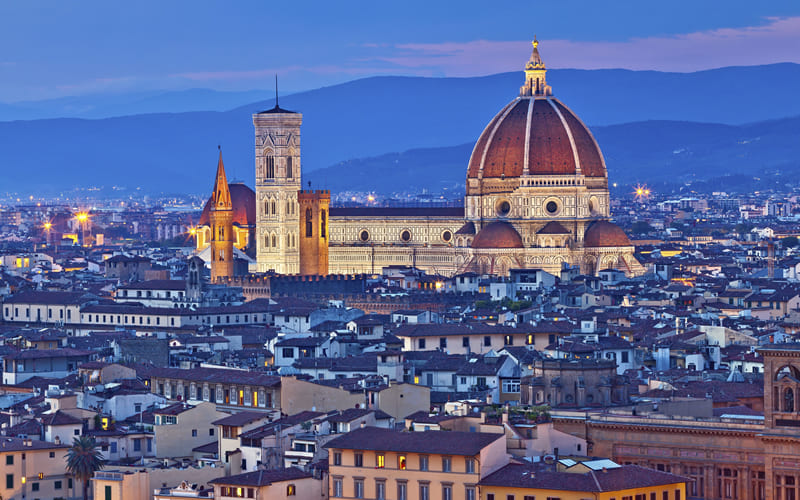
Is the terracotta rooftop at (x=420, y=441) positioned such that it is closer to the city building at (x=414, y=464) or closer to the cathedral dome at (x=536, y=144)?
the city building at (x=414, y=464)

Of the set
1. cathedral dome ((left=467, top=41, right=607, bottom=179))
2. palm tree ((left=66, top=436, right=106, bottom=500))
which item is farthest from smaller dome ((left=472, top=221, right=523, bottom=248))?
palm tree ((left=66, top=436, right=106, bottom=500))

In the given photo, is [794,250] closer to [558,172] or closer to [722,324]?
[558,172]

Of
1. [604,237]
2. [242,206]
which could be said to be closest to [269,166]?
[242,206]

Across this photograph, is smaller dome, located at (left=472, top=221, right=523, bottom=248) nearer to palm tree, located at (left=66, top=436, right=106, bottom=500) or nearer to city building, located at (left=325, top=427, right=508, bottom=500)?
palm tree, located at (left=66, top=436, right=106, bottom=500)

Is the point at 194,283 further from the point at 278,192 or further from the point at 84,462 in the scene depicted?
the point at 84,462

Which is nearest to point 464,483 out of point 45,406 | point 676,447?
point 676,447

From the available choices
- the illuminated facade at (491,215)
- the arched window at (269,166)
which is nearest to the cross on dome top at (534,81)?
the illuminated facade at (491,215)
